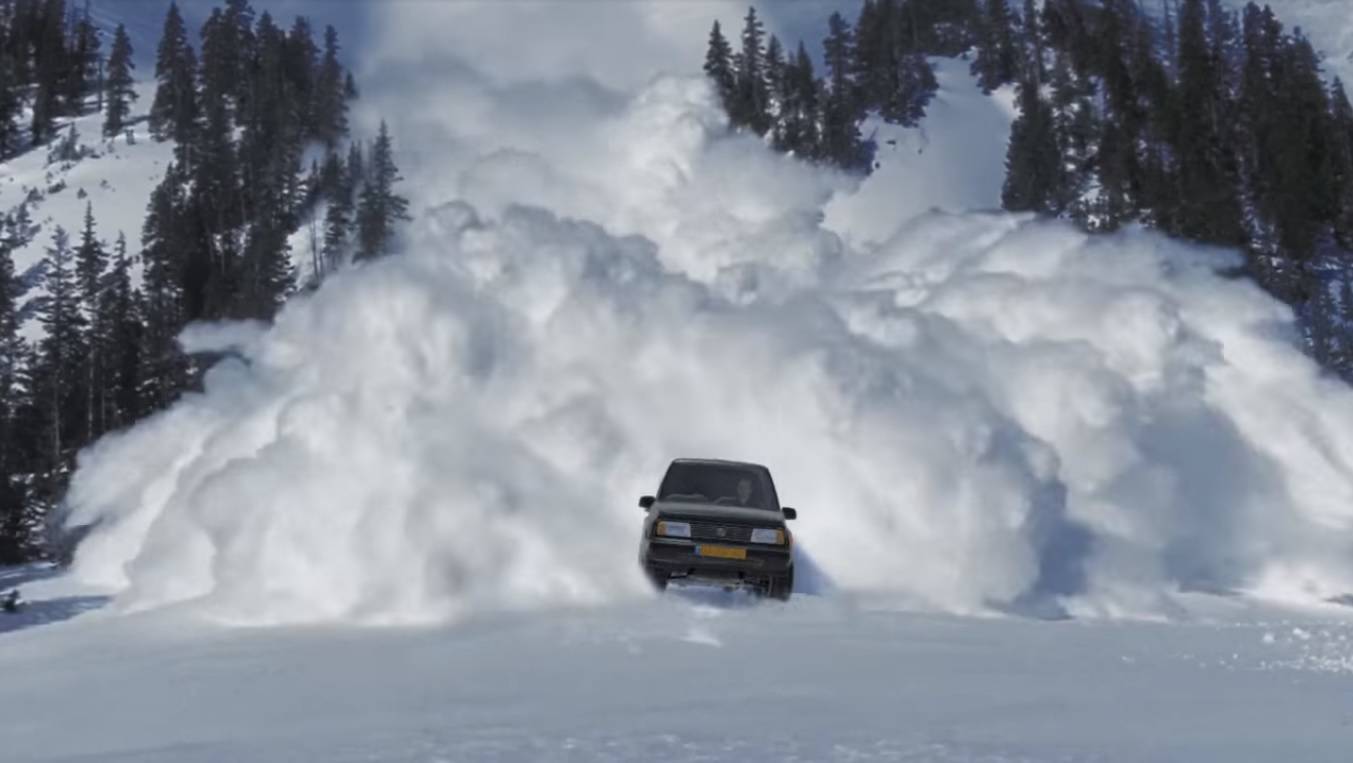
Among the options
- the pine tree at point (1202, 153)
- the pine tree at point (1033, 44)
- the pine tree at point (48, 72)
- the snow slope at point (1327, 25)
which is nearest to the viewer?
the pine tree at point (1202, 153)

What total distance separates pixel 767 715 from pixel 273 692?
4.06 metres

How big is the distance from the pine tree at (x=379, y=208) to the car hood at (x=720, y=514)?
218ft

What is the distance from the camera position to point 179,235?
86250mm

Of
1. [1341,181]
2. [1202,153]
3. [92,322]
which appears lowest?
[92,322]

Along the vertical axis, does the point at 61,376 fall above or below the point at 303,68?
below

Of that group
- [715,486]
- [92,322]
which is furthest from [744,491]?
[92,322]

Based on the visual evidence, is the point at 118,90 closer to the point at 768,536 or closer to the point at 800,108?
the point at 800,108

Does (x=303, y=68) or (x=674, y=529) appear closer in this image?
(x=674, y=529)

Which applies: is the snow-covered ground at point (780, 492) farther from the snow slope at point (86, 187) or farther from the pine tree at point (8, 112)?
the pine tree at point (8, 112)

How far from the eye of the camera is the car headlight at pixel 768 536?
14.6 m

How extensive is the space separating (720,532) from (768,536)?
0.51 m

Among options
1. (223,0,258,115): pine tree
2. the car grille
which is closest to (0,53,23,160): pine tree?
(223,0,258,115): pine tree

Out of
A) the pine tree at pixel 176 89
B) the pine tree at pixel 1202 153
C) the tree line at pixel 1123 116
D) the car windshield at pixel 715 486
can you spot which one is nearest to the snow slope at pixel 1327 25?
the tree line at pixel 1123 116

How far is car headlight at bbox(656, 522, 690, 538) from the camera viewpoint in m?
14.7
